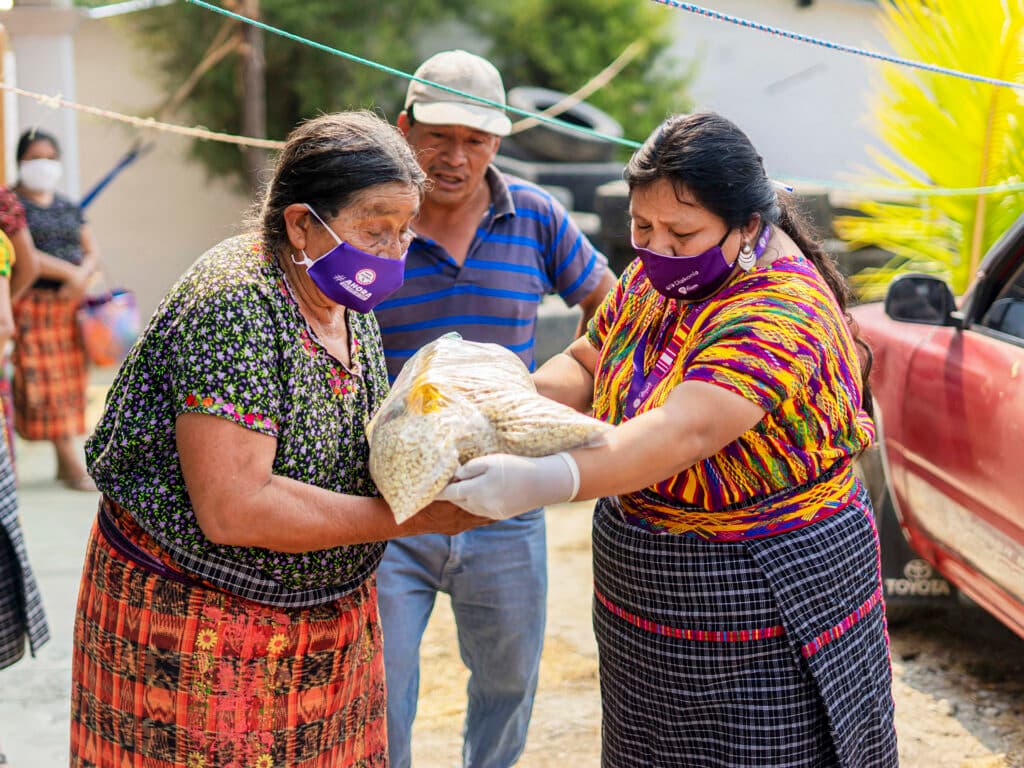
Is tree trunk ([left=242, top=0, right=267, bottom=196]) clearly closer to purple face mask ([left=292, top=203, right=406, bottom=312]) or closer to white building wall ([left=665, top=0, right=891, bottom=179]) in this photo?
white building wall ([left=665, top=0, right=891, bottom=179])

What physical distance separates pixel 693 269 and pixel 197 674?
1155 mm

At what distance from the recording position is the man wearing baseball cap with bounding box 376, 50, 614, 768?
112 inches

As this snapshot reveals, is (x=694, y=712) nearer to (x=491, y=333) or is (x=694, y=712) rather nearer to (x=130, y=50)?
(x=491, y=333)

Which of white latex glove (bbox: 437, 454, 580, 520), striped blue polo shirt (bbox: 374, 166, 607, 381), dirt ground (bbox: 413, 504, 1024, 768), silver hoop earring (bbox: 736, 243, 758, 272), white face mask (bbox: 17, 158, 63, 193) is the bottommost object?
dirt ground (bbox: 413, 504, 1024, 768)

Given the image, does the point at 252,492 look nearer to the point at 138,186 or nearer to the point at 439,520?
the point at 439,520

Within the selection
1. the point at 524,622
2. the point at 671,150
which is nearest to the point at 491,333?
the point at 524,622

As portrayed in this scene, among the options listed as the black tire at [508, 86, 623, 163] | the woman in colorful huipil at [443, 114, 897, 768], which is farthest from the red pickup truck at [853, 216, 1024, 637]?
the black tire at [508, 86, 623, 163]

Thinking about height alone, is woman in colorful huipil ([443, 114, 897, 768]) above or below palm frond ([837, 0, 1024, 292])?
below

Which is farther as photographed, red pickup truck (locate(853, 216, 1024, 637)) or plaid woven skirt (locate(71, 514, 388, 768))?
red pickup truck (locate(853, 216, 1024, 637))

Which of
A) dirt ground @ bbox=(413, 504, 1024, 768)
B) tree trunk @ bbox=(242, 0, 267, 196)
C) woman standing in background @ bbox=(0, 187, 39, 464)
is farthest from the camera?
tree trunk @ bbox=(242, 0, 267, 196)

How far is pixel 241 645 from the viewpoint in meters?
2.03

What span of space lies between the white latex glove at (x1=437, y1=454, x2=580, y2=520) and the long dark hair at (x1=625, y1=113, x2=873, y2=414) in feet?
1.81

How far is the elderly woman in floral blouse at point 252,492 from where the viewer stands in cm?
188

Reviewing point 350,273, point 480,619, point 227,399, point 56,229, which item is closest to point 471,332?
point 480,619
